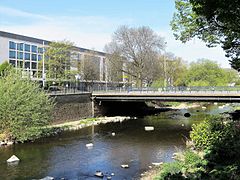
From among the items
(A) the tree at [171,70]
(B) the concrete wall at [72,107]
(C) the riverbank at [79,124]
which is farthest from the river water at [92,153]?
(A) the tree at [171,70]

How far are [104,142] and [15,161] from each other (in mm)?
9283

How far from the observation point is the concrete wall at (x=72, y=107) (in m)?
40.3

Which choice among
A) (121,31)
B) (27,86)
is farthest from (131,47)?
(27,86)

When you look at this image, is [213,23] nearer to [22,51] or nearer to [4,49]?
[4,49]

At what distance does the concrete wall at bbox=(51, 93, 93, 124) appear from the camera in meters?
40.3

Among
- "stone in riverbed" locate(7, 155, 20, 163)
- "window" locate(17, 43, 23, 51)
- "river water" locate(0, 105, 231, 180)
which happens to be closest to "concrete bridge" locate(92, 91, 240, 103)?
"river water" locate(0, 105, 231, 180)

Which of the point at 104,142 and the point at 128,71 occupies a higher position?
the point at 128,71

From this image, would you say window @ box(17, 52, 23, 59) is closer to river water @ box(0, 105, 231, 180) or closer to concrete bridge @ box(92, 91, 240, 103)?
concrete bridge @ box(92, 91, 240, 103)

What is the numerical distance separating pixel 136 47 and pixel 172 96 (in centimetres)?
2238

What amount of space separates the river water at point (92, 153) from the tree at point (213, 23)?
8127mm

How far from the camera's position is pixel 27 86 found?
2911 centimetres

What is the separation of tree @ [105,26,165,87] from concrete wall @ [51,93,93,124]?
1835cm

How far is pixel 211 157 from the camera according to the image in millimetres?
15578

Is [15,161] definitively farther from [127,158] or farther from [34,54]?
[34,54]
